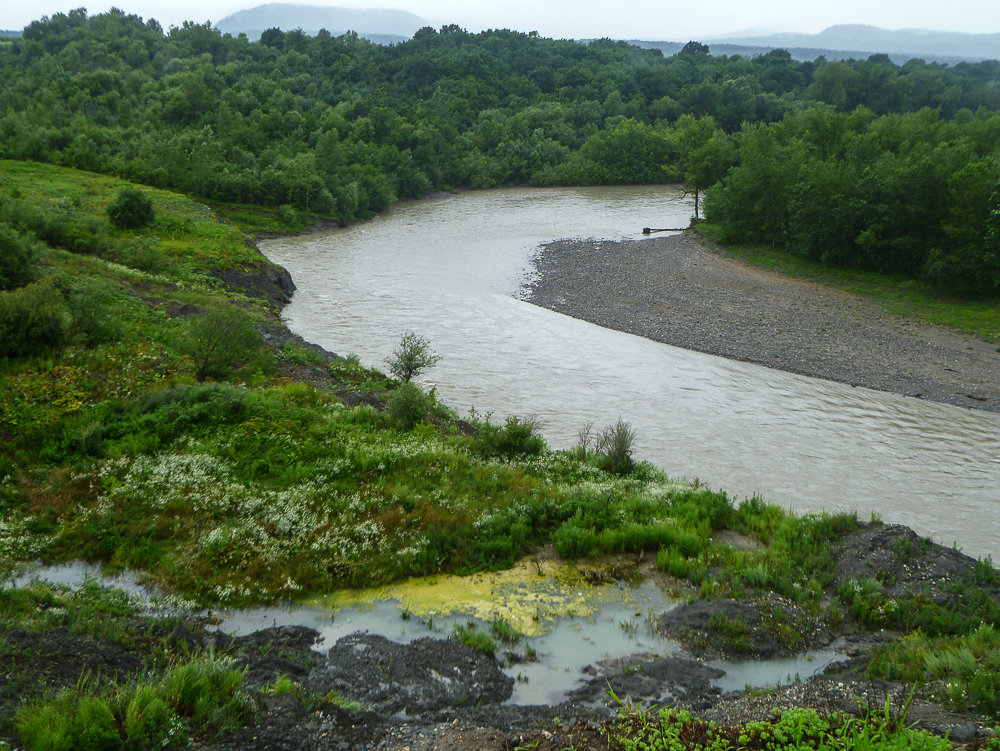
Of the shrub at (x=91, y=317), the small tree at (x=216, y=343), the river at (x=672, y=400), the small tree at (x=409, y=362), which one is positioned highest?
the shrub at (x=91, y=317)

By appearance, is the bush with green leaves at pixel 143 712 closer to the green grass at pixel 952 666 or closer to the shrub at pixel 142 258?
the green grass at pixel 952 666

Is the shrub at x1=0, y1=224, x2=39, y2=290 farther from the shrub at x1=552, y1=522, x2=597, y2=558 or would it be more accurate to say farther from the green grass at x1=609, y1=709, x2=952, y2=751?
the green grass at x1=609, y1=709, x2=952, y2=751

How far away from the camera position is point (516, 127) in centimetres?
10044

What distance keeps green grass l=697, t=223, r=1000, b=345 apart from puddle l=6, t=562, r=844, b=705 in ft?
88.3

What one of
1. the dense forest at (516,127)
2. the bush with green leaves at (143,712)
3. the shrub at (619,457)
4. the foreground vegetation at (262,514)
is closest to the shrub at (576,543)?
the foreground vegetation at (262,514)

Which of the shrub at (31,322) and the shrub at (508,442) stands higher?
the shrub at (31,322)

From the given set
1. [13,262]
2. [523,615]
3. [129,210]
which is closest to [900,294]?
[523,615]

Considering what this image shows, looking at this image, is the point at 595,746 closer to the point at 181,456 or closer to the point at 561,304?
the point at 181,456

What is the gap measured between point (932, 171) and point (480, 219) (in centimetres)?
3514

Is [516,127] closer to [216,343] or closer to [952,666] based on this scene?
[216,343]

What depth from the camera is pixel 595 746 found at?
8141 millimetres

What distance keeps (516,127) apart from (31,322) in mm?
88088

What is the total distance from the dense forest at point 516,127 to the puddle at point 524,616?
107 ft

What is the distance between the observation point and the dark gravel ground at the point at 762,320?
91.6ft
